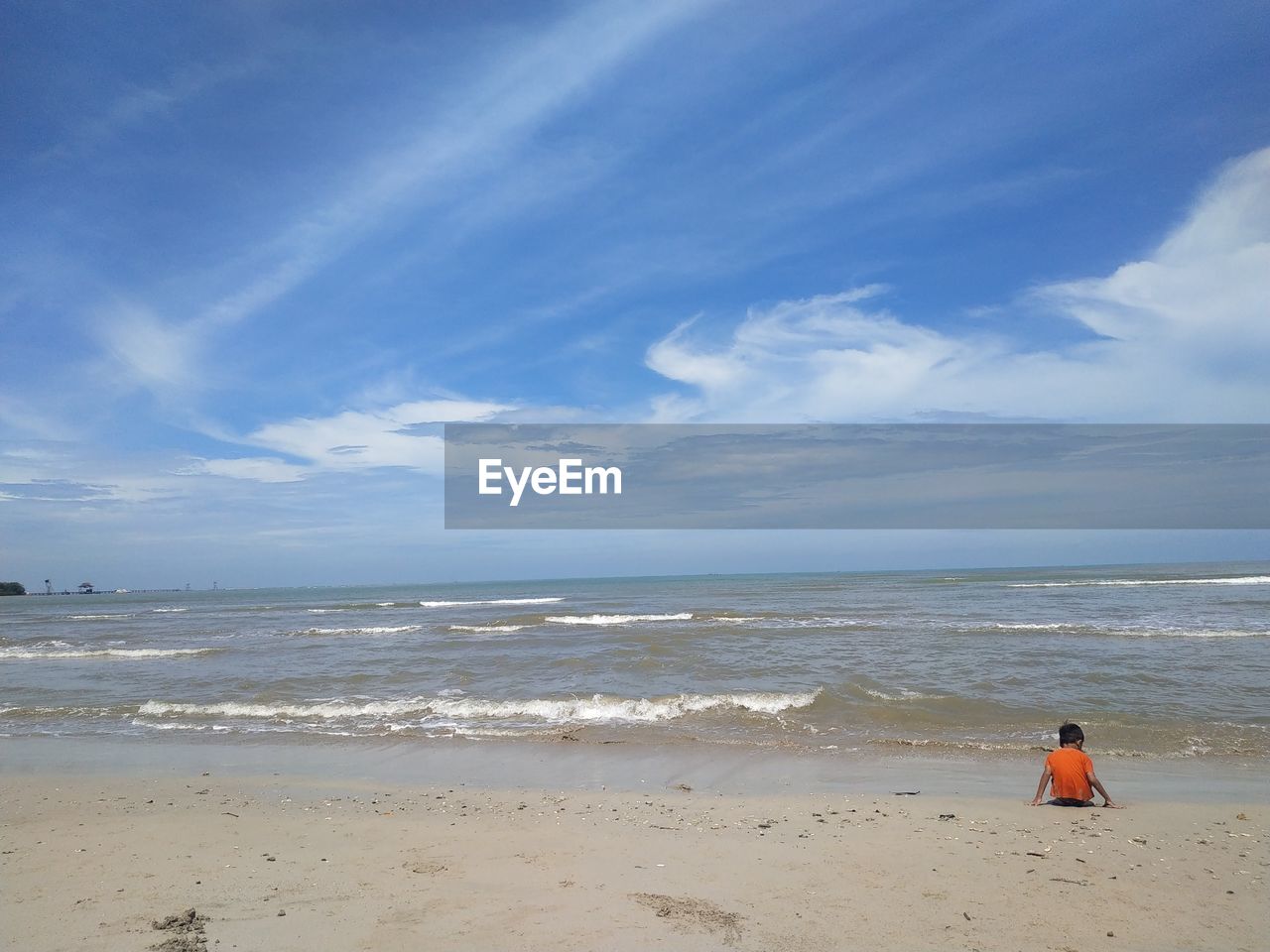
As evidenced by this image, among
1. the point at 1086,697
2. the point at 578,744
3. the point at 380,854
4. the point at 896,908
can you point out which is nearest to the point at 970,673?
the point at 1086,697

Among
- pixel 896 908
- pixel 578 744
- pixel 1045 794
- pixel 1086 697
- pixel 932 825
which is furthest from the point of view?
pixel 1086 697

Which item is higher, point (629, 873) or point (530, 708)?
point (629, 873)

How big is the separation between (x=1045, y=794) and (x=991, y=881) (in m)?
2.81

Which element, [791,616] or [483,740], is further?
[791,616]

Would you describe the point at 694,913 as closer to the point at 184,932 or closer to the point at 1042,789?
the point at 184,932

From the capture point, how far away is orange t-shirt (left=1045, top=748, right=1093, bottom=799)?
677 centimetres

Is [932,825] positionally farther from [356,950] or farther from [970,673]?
[970,673]

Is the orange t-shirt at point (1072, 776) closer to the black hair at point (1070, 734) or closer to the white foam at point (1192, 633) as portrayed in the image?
the black hair at point (1070, 734)

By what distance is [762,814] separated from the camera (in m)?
6.72

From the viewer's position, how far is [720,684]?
13.8 m

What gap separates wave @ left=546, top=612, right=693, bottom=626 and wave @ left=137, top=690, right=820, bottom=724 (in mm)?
15806

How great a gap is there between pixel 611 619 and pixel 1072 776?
2500 cm

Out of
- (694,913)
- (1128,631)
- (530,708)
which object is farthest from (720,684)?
(1128,631)

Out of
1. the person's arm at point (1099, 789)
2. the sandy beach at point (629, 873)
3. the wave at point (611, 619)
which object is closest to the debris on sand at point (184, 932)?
the sandy beach at point (629, 873)
